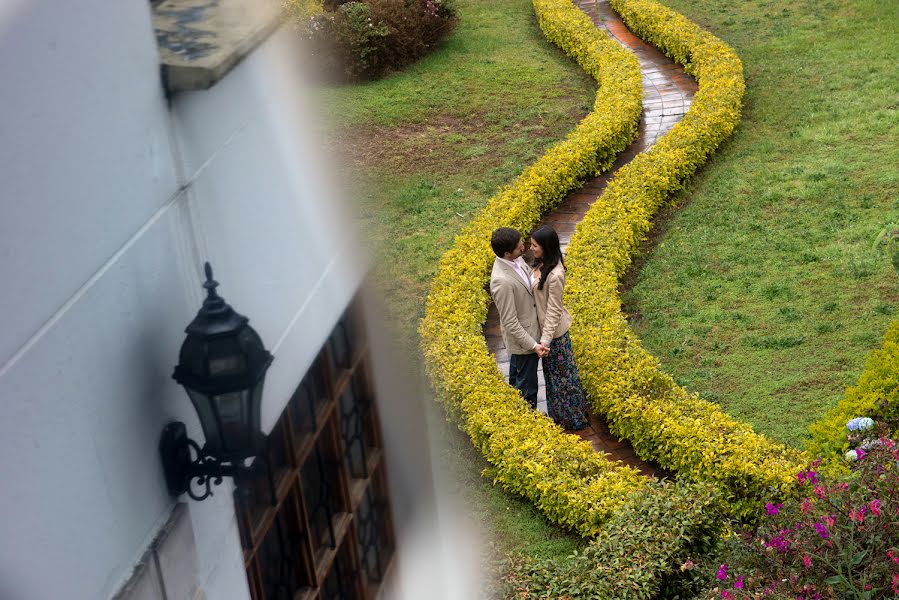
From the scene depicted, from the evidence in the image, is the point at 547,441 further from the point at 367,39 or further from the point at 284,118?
the point at 367,39

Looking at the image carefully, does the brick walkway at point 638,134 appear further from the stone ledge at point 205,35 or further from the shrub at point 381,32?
the stone ledge at point 205,35

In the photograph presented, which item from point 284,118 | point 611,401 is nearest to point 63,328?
point 284,118

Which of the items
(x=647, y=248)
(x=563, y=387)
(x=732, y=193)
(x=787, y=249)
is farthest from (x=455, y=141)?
(x=563, y=387)

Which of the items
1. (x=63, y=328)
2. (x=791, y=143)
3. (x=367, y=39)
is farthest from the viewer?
(x=367, y=39)

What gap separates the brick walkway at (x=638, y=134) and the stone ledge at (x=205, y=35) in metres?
5.18

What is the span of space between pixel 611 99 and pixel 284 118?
10.6 meters

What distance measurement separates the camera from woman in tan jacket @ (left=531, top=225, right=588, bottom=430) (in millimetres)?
6195

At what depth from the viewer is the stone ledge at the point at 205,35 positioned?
60.3 inches

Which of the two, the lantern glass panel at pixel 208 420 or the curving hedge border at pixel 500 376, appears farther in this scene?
the curving hedge border at pixel 500 376

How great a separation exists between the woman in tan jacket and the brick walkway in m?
0.21

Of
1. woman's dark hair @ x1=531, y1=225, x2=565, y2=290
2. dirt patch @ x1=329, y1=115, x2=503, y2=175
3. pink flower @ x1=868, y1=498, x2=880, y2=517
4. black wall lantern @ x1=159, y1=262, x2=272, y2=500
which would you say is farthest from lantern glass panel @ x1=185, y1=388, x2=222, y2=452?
dirt patch @ x1=329, y1=115, x2=503, y2=175

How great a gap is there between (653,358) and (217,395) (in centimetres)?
537

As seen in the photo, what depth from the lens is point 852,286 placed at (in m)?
8.07

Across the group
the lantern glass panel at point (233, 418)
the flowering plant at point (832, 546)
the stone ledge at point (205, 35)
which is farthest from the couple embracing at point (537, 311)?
the stone ledge at point (205, 35)
